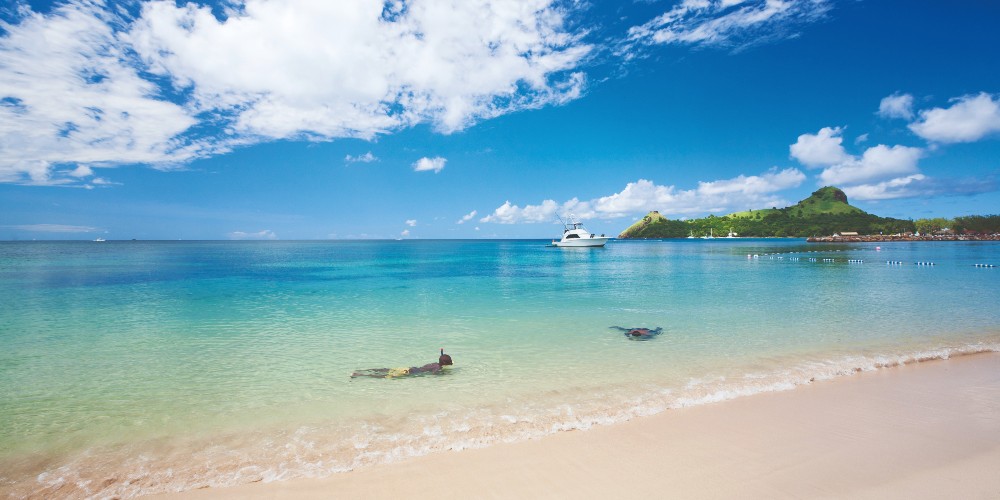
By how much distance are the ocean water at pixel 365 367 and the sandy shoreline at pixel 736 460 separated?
0.57 meters

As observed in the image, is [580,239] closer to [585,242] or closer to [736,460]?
[585,242]

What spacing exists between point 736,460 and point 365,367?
9408 mm

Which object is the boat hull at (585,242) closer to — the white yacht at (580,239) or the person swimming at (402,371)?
the white yacht at (580,239)

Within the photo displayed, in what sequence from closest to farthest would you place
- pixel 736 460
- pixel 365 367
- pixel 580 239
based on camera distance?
pixel 736 460
pixel 365 367
pixel 580 239

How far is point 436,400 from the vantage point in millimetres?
9633

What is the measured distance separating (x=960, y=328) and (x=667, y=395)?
15.1 meters

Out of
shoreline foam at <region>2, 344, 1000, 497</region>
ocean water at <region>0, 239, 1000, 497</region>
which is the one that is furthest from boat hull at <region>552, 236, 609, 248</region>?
shoreline foam at <region>2, 344, 1000, 497</region>

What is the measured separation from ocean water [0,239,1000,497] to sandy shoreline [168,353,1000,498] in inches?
22.4

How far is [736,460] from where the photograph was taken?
648 centimetres

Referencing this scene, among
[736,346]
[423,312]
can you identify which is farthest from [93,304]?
[736,346]

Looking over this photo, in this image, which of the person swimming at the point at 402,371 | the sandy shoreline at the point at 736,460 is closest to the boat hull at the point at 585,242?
the person swimming at the point at 402,371

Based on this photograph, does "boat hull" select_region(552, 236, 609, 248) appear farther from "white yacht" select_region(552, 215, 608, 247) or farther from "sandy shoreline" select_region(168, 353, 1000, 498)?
"sandy shoreline" select_region(168, 353, 1000, 498)

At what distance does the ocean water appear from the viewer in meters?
7.33

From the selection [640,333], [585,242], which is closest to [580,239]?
[585,242]
